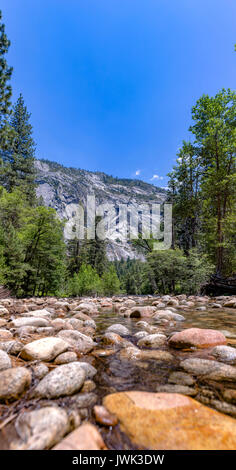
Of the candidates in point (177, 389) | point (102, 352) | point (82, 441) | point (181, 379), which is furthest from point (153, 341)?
point (82, 441)

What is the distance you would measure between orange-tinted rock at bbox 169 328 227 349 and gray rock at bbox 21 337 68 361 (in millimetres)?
1553

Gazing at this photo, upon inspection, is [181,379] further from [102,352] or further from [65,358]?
[65,358]

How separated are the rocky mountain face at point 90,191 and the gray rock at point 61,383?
3776 inches

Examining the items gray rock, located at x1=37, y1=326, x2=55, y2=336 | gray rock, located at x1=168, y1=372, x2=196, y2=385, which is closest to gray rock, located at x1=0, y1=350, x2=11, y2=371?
gray rock, located at x1=37, y1=326, x2=55, y2=336

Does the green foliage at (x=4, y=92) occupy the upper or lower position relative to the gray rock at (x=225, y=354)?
upper

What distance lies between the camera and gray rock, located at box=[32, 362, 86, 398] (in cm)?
136

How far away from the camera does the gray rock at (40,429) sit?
0.89 m

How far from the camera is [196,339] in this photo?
2695 mm

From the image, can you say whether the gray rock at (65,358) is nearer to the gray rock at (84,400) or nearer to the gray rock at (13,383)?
the gray rock at (13,383)

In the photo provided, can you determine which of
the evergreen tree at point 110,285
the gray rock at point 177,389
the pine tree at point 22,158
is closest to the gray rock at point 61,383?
the gray rock at point 177,389

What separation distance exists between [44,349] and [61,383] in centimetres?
71

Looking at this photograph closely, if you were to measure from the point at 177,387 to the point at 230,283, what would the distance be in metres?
12.0
